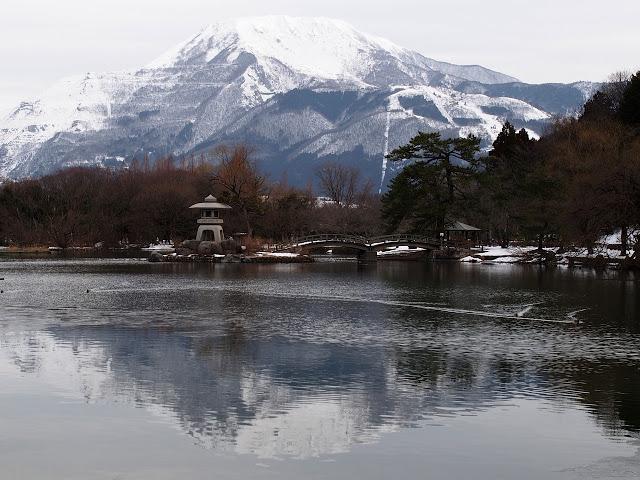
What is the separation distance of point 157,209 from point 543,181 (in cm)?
6330

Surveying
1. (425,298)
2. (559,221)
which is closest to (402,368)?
(425,298)

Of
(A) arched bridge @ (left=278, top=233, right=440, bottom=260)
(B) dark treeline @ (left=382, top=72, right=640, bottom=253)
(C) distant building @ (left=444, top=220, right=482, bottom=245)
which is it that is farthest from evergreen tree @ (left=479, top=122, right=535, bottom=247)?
(A) arched bridge @ (left=278, top=233, right=440, bottom=260)

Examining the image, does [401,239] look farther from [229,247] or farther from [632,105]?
[632,105]

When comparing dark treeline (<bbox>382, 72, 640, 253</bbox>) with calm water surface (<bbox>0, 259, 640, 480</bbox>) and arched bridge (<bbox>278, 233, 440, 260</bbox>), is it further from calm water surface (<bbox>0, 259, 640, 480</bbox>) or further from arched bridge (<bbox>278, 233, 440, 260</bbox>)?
calm water surface (<bbox>0, 259, 640, 480</bbox>)

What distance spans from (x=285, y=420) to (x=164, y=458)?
3673mm

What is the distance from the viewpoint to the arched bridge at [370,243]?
10525 centimetres

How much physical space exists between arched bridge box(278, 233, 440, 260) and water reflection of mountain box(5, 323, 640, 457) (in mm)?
71929

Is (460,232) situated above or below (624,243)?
above

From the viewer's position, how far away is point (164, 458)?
58.3ft

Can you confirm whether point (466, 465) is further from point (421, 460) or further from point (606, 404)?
point (606, 404)

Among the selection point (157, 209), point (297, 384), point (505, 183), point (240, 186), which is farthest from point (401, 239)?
point (297, 384)

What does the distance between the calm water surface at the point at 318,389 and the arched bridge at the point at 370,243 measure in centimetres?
5653

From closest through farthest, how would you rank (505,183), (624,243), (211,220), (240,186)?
1. (624,243)
2. (211,220)
3. (505,183)
4. (240,186)

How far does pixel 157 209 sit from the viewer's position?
136 meters
